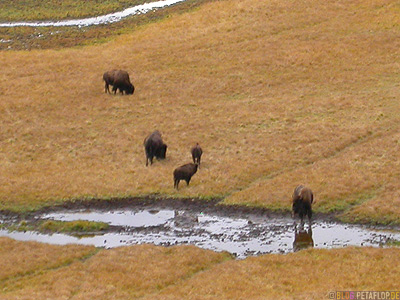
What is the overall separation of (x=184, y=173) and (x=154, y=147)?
4.02 m

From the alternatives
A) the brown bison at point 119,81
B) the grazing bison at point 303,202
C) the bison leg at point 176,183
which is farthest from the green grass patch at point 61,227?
the brown bison at point 119,81

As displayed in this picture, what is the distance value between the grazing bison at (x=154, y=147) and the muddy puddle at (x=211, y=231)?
4.72 m

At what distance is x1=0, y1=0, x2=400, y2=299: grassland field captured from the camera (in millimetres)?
27203

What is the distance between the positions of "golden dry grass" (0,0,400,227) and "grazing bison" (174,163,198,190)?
0.55 m

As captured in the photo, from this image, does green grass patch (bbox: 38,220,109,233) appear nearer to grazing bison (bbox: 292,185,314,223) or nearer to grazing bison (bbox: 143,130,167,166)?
grazing bison (bbox: 143,130,167,166)

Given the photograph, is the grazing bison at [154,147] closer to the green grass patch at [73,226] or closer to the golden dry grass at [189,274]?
the green grass patch at [73,226]

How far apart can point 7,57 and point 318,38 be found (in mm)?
25357

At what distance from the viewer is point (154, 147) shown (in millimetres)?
38781

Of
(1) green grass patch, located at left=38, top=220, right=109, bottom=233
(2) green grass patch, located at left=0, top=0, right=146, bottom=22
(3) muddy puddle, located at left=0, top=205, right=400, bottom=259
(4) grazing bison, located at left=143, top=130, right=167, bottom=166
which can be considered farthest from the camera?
(2) green grass patch, located at left=0, top=0, right=146, bottom=22

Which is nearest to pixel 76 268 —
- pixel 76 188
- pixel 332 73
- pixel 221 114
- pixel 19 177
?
pixel 76 188

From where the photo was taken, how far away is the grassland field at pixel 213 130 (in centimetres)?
2720

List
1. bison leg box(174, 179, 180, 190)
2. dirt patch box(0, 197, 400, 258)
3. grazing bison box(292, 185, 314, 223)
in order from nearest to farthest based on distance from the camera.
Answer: dirt patch box(0, 197, 400, 258), grazing bison box(292, 185, 314, 223), bison leg box(174, 179, 180, 190)

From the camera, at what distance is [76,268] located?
28.5 metres

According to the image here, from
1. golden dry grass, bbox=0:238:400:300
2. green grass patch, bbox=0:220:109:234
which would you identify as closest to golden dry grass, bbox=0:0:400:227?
green grass patch, bbox=0:220:109:234
